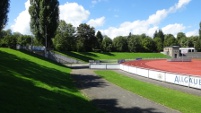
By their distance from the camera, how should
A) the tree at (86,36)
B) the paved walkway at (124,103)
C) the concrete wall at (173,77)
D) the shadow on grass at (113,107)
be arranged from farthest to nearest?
1. the tree at (86,36)
2. the concrete wall at (173,77)
3. the paved walkway at (124,103)
4. the shadow on grass at (113,107)

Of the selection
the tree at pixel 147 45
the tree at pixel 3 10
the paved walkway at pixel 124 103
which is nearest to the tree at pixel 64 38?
the tree at pixel 3 10

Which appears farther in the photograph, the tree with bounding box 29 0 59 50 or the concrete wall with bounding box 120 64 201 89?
the tree with bounding box 29 0 59 50

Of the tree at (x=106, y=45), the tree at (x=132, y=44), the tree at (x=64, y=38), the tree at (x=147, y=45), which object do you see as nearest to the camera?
the tree at (x=64, y=38)

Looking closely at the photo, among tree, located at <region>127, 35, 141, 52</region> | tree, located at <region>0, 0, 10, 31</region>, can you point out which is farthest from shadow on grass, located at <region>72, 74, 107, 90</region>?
tree, located at <region>127, 35, 141, 52</region>

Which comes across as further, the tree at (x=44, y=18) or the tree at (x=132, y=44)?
the tree at (x=132, y=44)

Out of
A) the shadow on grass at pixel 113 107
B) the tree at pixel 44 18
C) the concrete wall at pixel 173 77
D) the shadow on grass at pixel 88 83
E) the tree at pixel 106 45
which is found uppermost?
the tree at pixel 44 18

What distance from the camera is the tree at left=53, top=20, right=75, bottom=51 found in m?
88.2

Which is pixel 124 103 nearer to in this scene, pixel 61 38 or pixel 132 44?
pixel 61 38

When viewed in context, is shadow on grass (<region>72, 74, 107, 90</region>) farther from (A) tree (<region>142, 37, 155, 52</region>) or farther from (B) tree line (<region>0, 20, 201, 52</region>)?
(A) tree (<region>142, 37, 155, 52</region>)

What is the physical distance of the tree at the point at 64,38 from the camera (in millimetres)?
88250

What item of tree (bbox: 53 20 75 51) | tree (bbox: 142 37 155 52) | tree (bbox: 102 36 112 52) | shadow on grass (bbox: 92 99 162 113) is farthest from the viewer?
tree (bbox: 142 37 155 52)

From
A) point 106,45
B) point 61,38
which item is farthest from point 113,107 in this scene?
point 106,45

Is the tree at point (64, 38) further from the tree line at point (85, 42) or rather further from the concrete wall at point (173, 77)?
the concrete wall at point (173, 77)

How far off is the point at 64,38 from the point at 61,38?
3.82 ft
